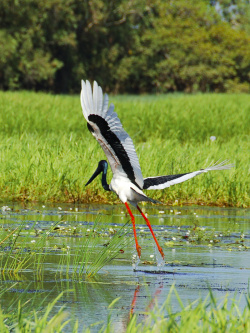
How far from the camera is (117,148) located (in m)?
6.01

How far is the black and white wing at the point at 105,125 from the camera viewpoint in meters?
5.66

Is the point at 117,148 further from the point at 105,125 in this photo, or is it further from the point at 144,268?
the point at 144,268

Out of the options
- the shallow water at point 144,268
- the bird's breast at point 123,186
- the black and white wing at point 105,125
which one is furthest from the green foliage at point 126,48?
the black and white wing at point 105,125

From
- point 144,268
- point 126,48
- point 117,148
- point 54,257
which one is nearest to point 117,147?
point 117,148

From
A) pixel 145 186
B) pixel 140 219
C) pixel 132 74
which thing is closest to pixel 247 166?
pixel 140 219

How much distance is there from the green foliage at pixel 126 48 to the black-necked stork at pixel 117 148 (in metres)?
45.9

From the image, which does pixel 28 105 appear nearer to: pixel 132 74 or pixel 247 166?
pixel 247 166

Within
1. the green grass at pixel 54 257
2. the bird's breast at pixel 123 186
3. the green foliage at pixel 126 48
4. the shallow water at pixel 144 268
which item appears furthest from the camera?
the green foliage at pixel 126 48

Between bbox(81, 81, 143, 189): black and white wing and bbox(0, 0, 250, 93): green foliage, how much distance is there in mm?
46408

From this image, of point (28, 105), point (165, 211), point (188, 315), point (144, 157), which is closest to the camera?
point (188, 315)

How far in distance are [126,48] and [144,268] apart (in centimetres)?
5772

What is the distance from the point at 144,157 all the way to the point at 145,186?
16.0 ft

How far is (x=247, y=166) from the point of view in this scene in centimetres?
1170

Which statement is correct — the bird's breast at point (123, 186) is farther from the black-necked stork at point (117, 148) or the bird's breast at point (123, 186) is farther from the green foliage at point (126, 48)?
the green foliage at point (126, 48)
